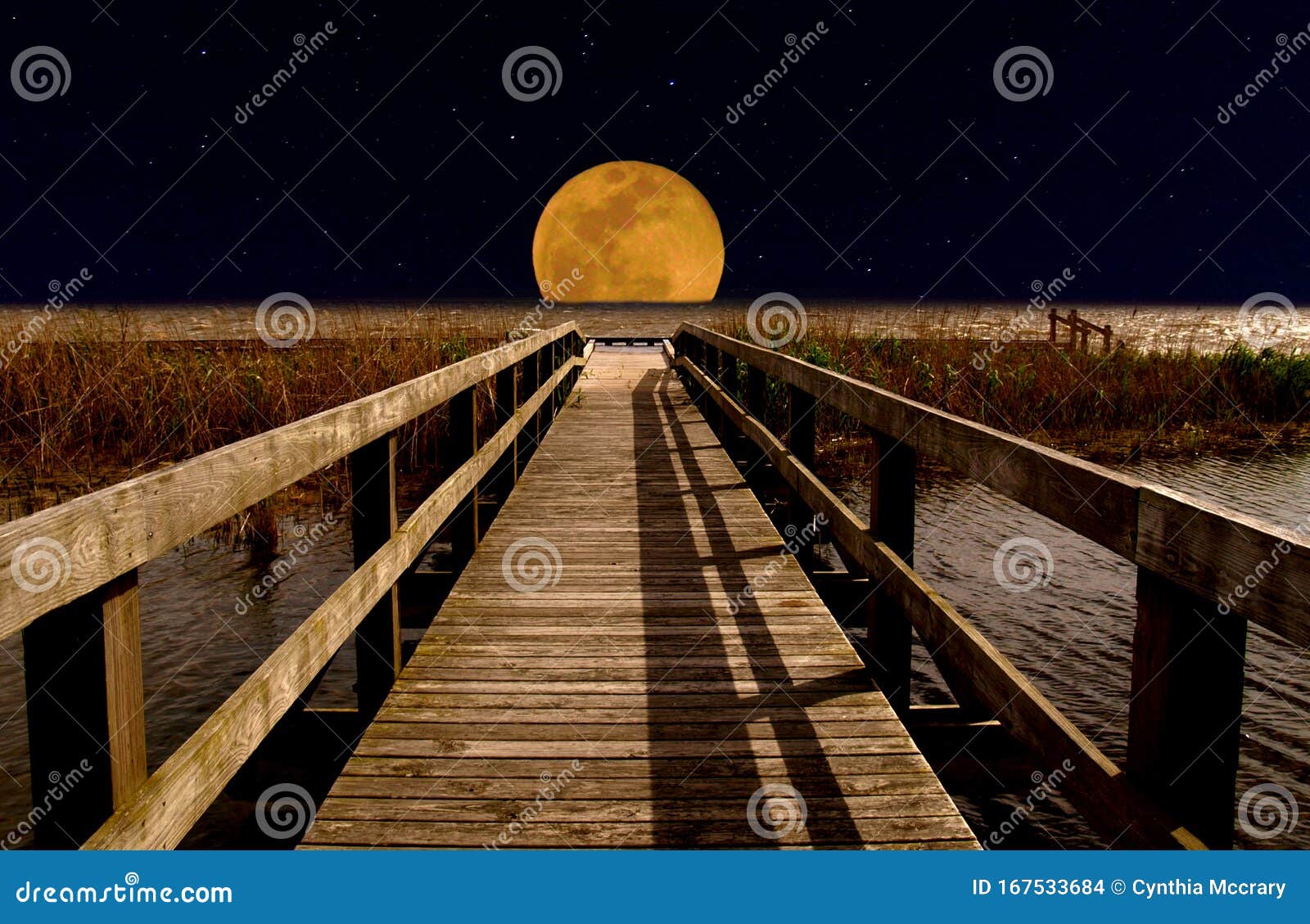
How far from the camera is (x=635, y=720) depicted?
3.34 metres

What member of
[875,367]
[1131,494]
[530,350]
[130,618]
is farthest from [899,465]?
[875,367]

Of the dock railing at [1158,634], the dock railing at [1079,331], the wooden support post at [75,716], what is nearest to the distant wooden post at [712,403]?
the dock railing at [1079,331]

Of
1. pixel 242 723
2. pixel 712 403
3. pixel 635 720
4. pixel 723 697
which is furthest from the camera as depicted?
pixel 712 403

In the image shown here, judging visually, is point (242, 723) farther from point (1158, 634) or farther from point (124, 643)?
point (1158, 634)

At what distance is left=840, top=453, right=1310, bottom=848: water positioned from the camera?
15.2 ft

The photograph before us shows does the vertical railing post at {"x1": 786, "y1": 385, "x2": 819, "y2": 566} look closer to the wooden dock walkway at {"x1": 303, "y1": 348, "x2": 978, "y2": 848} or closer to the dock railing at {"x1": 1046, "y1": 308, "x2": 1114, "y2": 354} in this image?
the wooden dock walkway at {"x1": 303, "y1": 348, "x2": 978, "y2": 848}

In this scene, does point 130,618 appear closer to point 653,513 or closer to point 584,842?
point 584,842

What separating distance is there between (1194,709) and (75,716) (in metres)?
1.95

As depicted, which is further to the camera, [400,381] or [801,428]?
[400,381]

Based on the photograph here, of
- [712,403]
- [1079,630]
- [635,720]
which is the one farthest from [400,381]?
[635,720]

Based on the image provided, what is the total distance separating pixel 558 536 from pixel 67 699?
4.44 metres

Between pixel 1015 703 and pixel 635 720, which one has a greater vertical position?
pixel 1015 703

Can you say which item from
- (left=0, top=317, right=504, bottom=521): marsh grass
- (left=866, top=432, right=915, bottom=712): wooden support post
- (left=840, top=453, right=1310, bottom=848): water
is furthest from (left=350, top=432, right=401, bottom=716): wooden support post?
(left=0, top=317, right=504, bottom=521): marsh grass

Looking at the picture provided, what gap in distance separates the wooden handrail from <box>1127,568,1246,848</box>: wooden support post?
1802 mm
